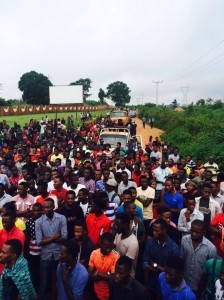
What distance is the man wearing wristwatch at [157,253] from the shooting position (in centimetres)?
431

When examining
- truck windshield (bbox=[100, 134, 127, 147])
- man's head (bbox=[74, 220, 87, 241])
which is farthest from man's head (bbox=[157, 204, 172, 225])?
truck windshield (bbox=[100, 134, 127, 147])

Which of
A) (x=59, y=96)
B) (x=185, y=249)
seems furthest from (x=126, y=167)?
(x=59, y=96)

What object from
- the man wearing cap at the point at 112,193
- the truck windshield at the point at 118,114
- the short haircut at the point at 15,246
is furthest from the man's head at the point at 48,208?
the truck windshield at the point at 118,114

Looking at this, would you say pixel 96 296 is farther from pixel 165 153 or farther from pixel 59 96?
pixel 59 96

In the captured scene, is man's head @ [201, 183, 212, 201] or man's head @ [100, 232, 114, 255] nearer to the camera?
man's head @ [100, 232, 114, 255]

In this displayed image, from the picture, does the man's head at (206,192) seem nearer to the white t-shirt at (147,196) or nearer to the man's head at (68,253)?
the white t-shirt at (147,196)

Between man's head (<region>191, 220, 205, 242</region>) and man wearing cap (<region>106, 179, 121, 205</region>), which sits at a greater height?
man's head (<region>191, 220, 205, 242</region>)

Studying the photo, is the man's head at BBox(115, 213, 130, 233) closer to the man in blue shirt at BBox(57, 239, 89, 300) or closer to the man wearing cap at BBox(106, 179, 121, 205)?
the man in blue shirt at BBox(57, 239, 89, 300)

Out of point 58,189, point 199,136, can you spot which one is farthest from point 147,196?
point 199,136

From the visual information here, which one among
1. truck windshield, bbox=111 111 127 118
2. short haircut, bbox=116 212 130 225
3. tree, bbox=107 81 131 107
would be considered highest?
tree, bbox=107 81 131 107

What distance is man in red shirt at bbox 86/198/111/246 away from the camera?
516 cm

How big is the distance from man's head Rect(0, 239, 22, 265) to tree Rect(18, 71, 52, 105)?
97588mm

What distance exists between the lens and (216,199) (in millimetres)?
6871

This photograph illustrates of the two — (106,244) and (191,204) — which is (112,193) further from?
(106,244)
